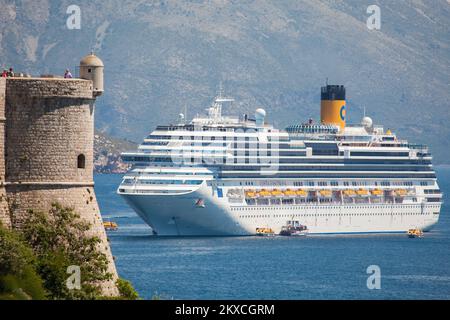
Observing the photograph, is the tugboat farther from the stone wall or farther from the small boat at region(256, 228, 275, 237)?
the stone wall

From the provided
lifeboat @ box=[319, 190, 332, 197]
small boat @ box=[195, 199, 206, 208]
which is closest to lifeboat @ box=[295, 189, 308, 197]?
lifeboat @ box=[319, 190, 332, 197]

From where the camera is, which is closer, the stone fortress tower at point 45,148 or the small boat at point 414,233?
the stone fortress tower at point 45,148

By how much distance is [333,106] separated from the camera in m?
130

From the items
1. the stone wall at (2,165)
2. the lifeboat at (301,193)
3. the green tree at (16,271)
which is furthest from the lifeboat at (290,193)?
the green tree at (16,271)

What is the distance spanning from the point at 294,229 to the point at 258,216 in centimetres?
313

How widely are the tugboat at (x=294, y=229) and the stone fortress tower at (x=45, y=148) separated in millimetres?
74160

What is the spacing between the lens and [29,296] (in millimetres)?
35188

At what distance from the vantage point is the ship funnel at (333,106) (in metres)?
128

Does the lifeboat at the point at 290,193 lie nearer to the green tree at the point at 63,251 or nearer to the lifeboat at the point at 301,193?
the lifeboat at the point at 301,193

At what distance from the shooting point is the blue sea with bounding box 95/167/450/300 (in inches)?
2938

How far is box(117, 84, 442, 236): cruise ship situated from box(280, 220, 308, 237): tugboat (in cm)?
31

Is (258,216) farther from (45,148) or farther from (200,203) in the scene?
(45,148)

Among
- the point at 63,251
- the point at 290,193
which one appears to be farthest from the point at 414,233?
the point at 63,251

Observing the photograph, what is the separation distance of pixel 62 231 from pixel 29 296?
83.6 inches
